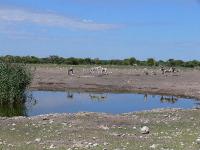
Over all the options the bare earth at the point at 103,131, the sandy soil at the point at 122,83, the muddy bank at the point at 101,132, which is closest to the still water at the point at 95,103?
the sandy soil at the point at 122,83

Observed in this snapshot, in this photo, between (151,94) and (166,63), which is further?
(166,63)

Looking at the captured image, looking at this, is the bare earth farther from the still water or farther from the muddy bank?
the still water

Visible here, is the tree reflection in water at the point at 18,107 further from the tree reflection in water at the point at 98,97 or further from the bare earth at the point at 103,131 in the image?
the bare earth at the point at 103,131

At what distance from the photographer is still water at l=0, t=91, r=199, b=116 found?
3186 cm

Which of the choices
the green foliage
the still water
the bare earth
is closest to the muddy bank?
the bare earth

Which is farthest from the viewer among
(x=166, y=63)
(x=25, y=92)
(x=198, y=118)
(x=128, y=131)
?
(x=166, y=63)

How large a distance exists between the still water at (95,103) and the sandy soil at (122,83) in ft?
10.7

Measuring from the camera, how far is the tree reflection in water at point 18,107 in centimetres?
2895

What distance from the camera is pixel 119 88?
48375mm

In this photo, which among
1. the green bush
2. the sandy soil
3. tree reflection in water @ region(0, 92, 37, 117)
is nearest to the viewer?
tree reflection in water @ region(0, 92, 37, 117)

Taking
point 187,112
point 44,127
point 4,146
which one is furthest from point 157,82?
point 4,146

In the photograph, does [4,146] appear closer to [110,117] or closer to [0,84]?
[110,117]

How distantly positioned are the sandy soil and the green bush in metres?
14.8

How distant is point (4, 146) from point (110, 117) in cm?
748
